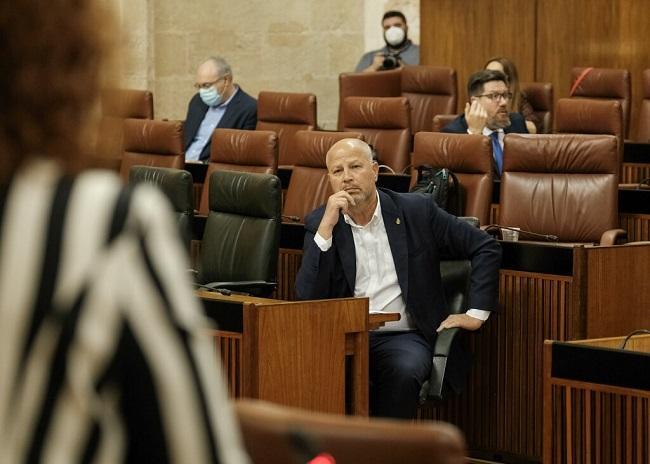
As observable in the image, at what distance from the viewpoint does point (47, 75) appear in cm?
79

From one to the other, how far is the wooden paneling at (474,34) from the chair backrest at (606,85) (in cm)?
113

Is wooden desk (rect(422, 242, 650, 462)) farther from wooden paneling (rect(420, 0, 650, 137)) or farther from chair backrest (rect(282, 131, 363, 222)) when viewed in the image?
wooden paneling (rect(420, 0, 650, 137))

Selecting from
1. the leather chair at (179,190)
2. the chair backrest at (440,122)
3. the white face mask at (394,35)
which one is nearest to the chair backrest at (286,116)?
the chair backrest at (440,122)

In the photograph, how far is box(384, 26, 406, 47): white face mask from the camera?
10484 millimetres

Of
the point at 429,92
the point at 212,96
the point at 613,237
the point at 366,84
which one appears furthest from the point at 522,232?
the point at 366,84

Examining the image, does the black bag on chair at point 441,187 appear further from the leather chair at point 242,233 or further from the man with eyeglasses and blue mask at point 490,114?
the man with eyeglasses and blue mask at point 490,114

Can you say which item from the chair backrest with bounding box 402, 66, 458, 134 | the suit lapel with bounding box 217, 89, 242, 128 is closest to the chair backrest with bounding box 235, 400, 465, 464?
the suit lapel with bounding box 217, 89, 242, 128

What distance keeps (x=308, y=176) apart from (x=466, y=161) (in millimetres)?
965

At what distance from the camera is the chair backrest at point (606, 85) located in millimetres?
8656

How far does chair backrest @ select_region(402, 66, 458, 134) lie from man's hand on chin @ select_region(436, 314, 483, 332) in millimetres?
4771

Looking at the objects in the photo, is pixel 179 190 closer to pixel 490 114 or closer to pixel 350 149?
pixel 350 149

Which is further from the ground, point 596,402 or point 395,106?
point 395,106

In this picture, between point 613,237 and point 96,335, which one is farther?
point 613,237

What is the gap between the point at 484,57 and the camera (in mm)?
10102
